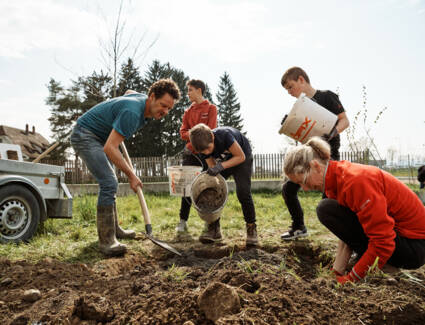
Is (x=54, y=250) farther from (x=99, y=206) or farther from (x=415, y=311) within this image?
(x=415, y=311)

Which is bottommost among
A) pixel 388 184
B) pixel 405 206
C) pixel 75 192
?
pixel 75 192

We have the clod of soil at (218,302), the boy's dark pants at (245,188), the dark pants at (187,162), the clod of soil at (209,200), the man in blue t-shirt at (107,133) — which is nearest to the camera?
the clod of soil at (218,302)

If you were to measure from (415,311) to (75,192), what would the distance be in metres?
9.12

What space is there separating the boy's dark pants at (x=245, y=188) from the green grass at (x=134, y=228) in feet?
1.11

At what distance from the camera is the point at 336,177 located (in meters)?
1.83

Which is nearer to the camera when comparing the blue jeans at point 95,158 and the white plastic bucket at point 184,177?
the blue jeans at point 95,158

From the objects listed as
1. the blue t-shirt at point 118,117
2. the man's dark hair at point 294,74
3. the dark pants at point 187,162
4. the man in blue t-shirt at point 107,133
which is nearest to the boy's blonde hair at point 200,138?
the man in blue t-shirt at point 107,133

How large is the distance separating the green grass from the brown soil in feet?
2.13

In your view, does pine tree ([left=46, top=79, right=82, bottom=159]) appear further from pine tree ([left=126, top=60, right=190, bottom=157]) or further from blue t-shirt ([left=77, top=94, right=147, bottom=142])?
blue t-shirt ([left=77, top=94, right=147, bottom=142])

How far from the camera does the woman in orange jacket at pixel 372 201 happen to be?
5.43 feet

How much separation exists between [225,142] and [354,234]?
157cm

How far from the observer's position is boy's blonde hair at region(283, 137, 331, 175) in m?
1.86

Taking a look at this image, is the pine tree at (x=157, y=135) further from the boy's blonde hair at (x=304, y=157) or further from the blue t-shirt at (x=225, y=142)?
the boy's blonde hair at (x=304, y=157)

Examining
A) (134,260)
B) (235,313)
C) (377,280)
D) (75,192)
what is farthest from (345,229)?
(75,192)
